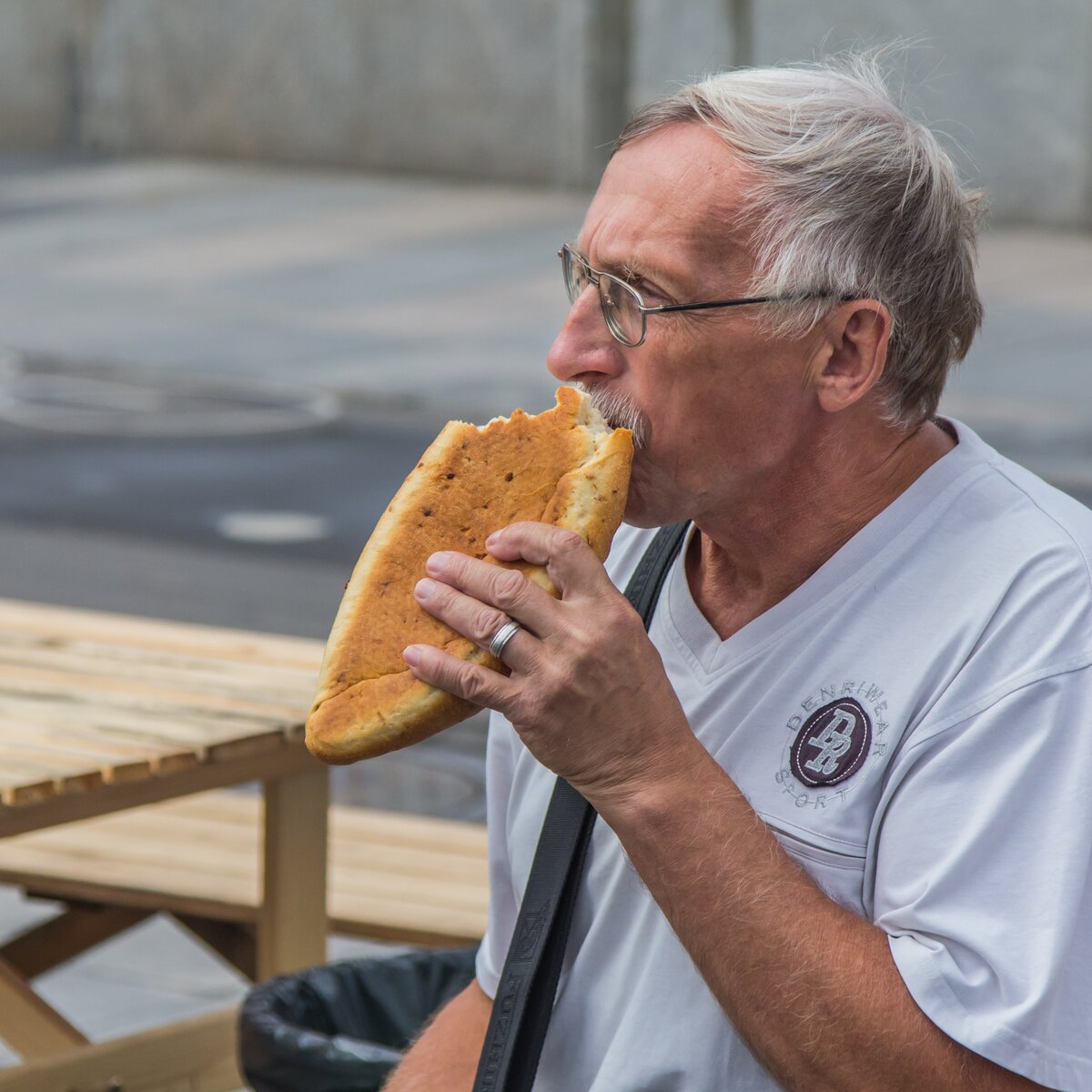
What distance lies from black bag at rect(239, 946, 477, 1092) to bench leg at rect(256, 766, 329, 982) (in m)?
0.34

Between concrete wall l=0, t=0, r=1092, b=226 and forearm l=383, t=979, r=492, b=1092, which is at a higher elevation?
forearm l=383, t=979, r=492, b=1092

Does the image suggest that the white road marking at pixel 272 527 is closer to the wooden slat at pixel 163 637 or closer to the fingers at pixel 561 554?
the wooden slat at pixel 163 637

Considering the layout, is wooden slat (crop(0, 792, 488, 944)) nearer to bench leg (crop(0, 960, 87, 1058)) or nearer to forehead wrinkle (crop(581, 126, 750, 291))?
bench leg (crop(0, 960, 87, 1058))

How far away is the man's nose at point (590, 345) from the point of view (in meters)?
2.19

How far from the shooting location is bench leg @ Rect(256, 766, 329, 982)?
12.3 feet

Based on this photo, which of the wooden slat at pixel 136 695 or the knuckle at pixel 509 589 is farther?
the wooden slat at pixel 136 695

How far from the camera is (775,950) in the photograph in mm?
1917

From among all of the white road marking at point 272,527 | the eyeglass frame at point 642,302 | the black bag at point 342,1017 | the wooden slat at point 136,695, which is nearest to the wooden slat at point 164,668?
the wooden slat at point 136,695

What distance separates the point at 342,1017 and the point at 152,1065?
1.96ft

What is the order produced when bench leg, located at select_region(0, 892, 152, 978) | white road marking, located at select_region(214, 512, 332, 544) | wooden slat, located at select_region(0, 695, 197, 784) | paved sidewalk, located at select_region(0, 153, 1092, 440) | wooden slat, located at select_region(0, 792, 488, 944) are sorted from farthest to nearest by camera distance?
paved sidewalk, located at select_region(0, 153, 1092, 440), white road marking, located at select_region(214, 512, 332, 544), bench leg, located at select_region(0, 892, 152, 978), wooden slat, located at select_region(0, 792, 488, 944), wooden slat, located at select_region(0, 695, 197, 784)

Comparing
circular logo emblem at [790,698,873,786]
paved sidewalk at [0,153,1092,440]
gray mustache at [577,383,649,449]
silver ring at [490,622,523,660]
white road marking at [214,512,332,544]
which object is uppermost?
gray mustache at [577,383,649,449]

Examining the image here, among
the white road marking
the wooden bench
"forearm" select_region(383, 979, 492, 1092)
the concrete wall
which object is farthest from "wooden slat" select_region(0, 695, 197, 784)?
the concrete wall

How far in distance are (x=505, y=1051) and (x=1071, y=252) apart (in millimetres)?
15763

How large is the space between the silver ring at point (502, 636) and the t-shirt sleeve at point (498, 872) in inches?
20.9
